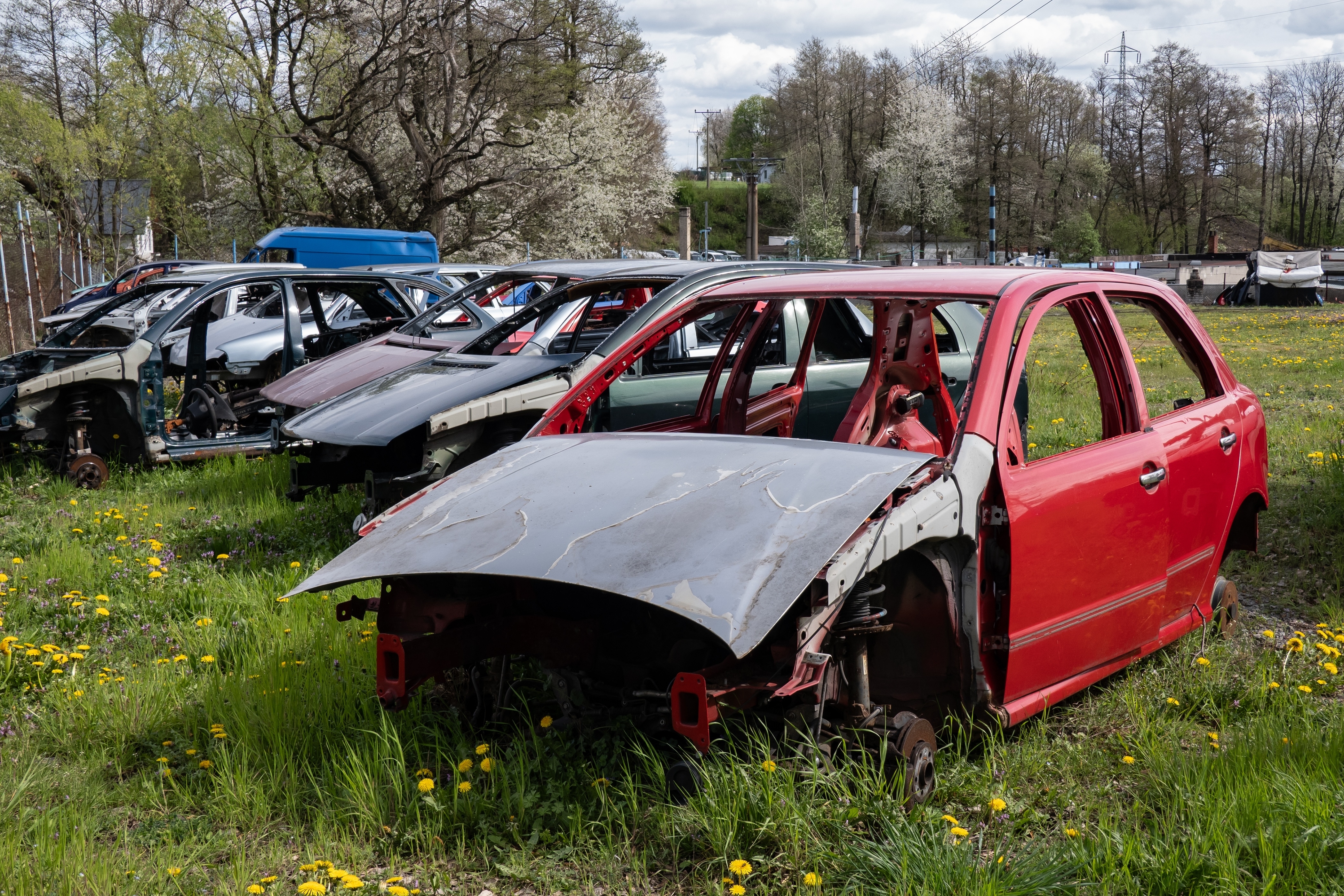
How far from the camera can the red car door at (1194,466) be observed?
13.4 ft

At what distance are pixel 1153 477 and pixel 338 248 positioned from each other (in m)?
22.2

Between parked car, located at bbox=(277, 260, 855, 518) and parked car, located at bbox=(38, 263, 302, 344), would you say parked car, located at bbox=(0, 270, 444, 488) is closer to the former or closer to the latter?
parked car, located at bbox=(38, 263, 302, 344)

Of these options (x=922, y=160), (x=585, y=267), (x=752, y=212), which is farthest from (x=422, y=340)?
(x=922, y=160)

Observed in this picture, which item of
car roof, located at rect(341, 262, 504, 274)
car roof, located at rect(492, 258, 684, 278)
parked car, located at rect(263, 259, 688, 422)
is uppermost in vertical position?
car roof, located at rect(341, 262, 504, 274)

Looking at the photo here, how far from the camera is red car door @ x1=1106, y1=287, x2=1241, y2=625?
13.4 feet

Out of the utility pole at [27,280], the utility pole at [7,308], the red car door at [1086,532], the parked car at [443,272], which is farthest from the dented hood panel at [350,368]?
the utility pole at [27,280]

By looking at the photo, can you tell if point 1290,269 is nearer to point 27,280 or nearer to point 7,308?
point 27,280

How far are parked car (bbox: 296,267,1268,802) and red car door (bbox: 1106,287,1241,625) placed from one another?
2cm

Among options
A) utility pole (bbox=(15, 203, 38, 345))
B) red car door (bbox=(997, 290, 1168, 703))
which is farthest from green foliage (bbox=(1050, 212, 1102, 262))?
red car door (bbox=(997, 290, 1168, 703))

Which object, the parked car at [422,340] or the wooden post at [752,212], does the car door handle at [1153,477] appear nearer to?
the parked car at [422,340]

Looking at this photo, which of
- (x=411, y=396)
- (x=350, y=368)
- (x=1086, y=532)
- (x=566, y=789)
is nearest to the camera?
(x=566, y=789)

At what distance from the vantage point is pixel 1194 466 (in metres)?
4.18

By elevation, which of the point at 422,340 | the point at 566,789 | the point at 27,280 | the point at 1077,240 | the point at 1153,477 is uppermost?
the point at 1077,240

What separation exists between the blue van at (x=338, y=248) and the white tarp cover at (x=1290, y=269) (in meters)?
27.2
